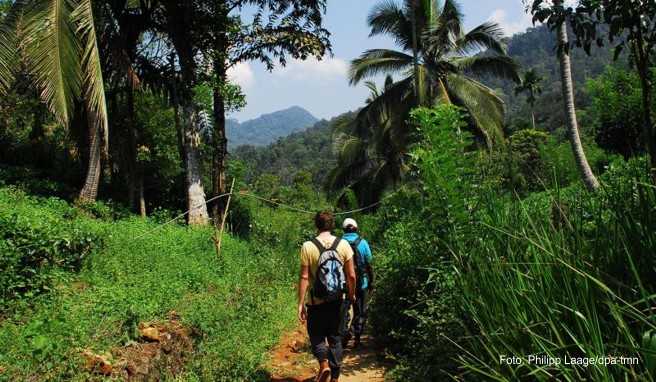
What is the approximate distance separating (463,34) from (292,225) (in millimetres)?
9129

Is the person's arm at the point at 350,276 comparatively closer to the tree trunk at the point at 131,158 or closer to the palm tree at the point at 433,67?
the tree trunk at the point at 131,158

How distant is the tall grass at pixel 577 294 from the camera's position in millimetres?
1767

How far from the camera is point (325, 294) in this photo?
13.1 ft

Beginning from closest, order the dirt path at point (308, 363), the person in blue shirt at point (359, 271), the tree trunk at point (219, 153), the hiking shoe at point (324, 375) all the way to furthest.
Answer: the hiking shoe at point (324, 375)
the dirt path at point (308, 363)
the person in blue shirt at point (359, 271)
the tree trunk at point (219, 153)

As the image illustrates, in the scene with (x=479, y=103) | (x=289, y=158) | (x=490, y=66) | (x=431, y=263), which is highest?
(x=289, y=158)

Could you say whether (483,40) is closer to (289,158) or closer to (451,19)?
(451,19)

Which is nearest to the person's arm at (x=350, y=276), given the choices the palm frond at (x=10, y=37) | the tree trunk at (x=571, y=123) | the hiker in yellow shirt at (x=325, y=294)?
the hiker in yellow shirt at (x=325, y=294)

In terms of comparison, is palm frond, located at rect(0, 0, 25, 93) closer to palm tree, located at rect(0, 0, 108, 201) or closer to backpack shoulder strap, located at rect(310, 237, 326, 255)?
palm tree, located at rect(0, 0, 108, 201)

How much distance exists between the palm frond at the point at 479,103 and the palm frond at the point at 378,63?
181cm

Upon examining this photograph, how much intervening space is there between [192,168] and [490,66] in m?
11.5

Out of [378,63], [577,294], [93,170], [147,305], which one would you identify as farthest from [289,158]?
[577,294]

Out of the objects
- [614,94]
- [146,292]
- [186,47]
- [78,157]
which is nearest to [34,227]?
[146,292]

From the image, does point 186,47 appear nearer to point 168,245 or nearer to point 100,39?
point 100,39

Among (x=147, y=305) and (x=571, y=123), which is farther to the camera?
(x=571, y=123)
